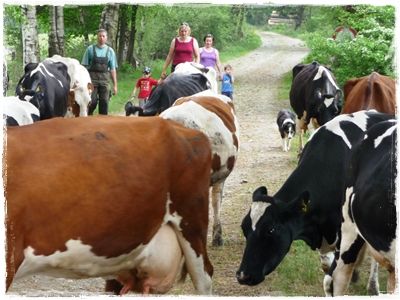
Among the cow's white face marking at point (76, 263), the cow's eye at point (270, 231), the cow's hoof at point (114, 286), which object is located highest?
the cow's white face marking at point (76, 263)

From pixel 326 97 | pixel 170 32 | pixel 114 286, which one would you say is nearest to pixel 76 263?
pixel 114 286

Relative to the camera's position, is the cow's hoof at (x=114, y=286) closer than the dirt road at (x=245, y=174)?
Yes

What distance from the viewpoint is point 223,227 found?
29.2 feet

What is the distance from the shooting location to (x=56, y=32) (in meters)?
17.0

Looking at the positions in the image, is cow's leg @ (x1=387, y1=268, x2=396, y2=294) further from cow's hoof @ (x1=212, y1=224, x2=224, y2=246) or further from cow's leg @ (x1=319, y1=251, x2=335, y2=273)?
cow's hoof @ (x1=212, y1=224, x2=224, y2=246)

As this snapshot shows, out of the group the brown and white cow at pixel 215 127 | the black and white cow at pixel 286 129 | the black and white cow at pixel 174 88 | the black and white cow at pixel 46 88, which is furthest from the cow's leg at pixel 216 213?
the black and white cow at pixel 286 129

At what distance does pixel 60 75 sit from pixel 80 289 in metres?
6.67

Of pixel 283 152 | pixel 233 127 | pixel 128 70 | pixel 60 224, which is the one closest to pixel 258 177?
pixel 283 152

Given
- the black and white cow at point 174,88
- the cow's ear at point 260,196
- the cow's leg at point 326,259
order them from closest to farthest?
the cow's ear at point 260,196 → the cow's leg at point 326,259 → the black and white cow at point 174,88

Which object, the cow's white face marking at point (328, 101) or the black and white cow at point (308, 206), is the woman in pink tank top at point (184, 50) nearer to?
the cow's white face marking at point (328, 101)

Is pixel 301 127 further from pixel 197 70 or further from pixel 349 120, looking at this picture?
pixel 349 120

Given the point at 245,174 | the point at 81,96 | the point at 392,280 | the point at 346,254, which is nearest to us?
the point at 392,280

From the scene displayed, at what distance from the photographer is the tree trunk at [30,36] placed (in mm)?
14117

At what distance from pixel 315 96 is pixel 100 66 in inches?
Result: 145
